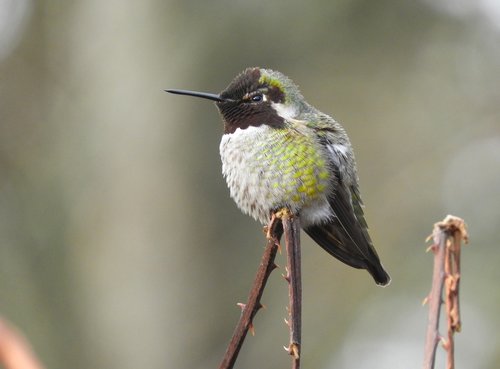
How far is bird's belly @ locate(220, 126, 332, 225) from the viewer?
10.2ft

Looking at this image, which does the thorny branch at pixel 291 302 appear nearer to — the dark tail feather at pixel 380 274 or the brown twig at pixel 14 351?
the brown twig at pixel 14 351

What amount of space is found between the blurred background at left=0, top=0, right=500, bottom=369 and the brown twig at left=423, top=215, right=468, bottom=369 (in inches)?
280

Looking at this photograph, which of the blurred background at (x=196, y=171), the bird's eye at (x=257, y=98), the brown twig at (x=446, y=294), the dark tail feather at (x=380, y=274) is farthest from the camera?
the blurred background at (x=196, y=171)

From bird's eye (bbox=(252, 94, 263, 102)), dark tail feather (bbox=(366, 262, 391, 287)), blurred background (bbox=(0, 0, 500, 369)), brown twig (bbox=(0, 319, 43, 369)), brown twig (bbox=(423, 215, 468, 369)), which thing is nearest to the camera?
brown twig (bbox=(0, 319, 43, 369))

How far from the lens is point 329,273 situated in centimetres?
986

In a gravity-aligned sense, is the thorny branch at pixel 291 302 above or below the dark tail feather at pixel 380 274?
below

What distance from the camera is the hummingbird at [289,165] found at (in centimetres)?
313

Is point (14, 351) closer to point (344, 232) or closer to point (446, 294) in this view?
point (446, 294)

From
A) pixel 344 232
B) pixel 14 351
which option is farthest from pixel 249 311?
pixel 344 232

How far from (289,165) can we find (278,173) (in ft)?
0.19

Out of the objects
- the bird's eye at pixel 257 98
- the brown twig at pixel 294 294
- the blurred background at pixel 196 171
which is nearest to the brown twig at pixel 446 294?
the brown twig at pixel 294 294

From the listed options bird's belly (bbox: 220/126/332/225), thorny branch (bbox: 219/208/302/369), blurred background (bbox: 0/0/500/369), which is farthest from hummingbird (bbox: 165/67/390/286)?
blurred background (bbox: 0/0/500/369)

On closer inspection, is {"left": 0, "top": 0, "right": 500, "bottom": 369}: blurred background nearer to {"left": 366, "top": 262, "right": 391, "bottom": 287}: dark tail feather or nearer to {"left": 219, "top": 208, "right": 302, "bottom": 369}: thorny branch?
{"left": 366, "top": 262, "right": 391, "bottom": 287}: dark tail feather

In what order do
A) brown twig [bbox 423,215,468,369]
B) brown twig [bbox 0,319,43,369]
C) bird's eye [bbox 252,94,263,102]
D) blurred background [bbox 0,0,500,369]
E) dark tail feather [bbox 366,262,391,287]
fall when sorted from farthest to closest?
blurred background [bbox 0,0,500,369] < bird's eye [bbox 252,94,263,102] < dark tail feather [bbox 366,262,391,287] < brown twig [bbox 423,215,468,369] < brown twig [bbox 0,319,43,369]
